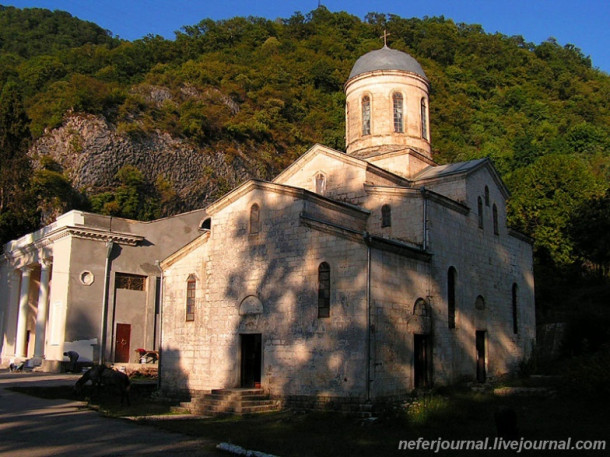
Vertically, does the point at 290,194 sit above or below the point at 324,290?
above

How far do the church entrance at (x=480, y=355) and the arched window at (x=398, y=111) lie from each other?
321 inches

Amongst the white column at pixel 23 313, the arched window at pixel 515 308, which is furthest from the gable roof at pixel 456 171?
the white column at pixel 23 313

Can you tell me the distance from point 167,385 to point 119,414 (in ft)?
12.1

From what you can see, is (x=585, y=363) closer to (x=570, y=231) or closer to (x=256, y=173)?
(x=570, y=231)

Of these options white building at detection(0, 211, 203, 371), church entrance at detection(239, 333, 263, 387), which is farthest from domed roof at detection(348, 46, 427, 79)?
church entrance at detection(239, 333, 263, 387)

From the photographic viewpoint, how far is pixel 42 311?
26.3 meters

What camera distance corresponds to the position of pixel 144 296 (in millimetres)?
26781

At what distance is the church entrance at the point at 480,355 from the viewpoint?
1863 cm

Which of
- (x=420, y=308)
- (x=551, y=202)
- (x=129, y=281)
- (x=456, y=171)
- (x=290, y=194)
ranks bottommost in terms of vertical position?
(x=420, y=308)

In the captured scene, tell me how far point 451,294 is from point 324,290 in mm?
4818

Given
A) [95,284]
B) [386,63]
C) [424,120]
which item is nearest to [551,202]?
[424,120]

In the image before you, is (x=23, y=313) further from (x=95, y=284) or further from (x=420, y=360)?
(x=420, y=360)

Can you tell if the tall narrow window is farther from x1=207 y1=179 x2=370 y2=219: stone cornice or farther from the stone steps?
the stone steps

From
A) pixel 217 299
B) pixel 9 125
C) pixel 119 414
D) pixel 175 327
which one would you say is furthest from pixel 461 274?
pixel 9 125
